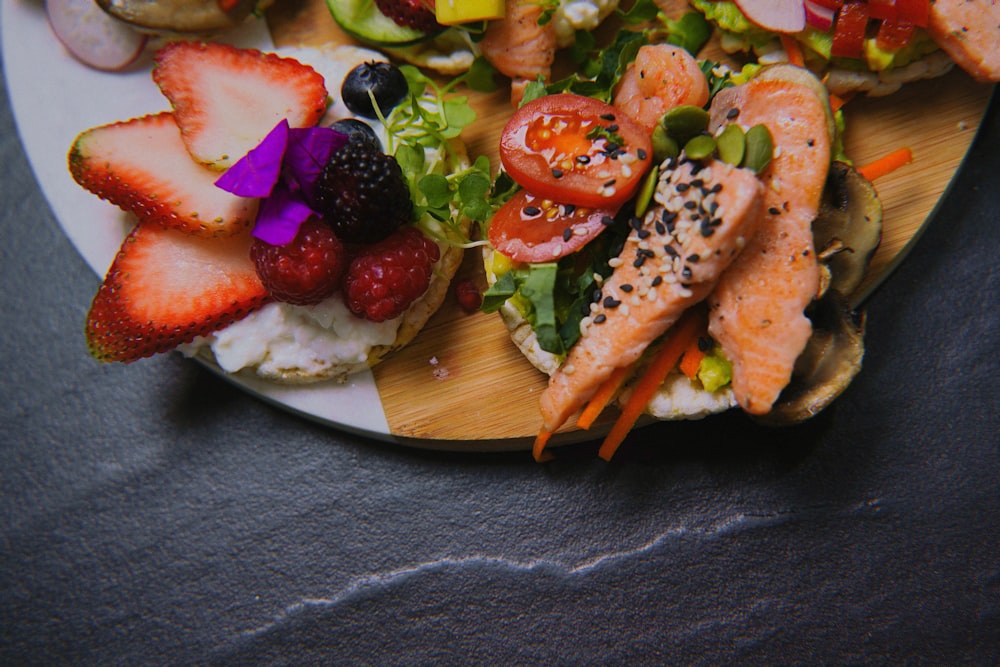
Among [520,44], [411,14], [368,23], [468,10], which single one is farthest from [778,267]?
[368,23]

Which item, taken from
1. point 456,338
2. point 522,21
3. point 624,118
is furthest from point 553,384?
point 522,21

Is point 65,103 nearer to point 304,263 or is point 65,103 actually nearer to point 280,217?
point 280,217

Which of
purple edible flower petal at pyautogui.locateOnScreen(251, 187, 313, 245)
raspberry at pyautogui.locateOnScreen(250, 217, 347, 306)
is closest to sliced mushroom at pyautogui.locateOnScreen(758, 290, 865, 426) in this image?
raspberry at pyautogui.locateOnScreen(250, 217, 347, 306)

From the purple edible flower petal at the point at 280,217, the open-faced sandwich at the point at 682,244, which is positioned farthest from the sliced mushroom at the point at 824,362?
the purple edible flower petal at the point at 280,217

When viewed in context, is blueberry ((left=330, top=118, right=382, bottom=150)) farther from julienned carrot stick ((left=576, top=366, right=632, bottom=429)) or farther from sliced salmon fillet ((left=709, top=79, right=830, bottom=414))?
sliced salmon fillet ((left=709, top=79, right=830, bottom=414))

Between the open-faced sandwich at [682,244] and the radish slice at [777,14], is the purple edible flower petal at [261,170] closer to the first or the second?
the open-faced sandwich at [682,244]
